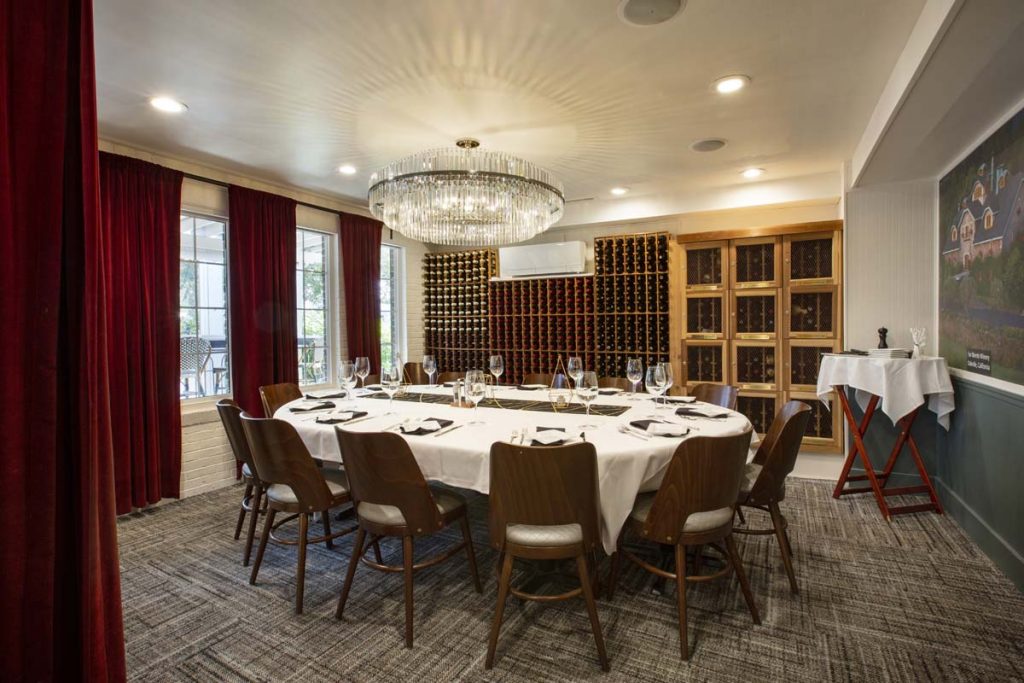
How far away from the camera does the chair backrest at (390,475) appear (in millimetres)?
2107

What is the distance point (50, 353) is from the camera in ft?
2.75

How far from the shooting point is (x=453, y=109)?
10.3 feet

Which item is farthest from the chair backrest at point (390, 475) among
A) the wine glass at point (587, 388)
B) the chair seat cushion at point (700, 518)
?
the wine glass at point (587, 388)

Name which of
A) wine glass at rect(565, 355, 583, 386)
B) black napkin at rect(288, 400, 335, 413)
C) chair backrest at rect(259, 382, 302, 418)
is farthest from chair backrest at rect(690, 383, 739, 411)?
chair backrest at rect(259, 382, 302, 418)

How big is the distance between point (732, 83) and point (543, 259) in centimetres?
304

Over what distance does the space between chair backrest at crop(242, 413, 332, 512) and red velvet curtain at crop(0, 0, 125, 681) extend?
1486 millimetres

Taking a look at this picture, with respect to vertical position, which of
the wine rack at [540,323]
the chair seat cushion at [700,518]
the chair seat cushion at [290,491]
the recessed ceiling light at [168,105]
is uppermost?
the recessed ceiling light at [168,105]

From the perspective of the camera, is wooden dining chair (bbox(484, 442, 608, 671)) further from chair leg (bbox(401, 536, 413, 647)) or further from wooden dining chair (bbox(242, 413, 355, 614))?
wooden dining chair (bbox(242, 413, 355, 614))

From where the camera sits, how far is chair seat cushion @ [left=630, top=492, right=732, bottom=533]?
7.00 feet

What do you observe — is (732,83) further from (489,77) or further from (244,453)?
(244,453)

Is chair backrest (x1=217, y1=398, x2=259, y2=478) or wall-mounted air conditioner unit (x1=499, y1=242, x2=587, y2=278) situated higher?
wall-mounted air conditioner unit (x1=499, y1=242, x2=587, y2=278)

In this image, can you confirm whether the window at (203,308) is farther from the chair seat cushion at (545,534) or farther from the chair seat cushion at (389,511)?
the chair seat cushion at (545,534)

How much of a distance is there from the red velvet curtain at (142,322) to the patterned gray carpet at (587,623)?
0.86 m

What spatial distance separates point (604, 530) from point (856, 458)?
3.33 meters
